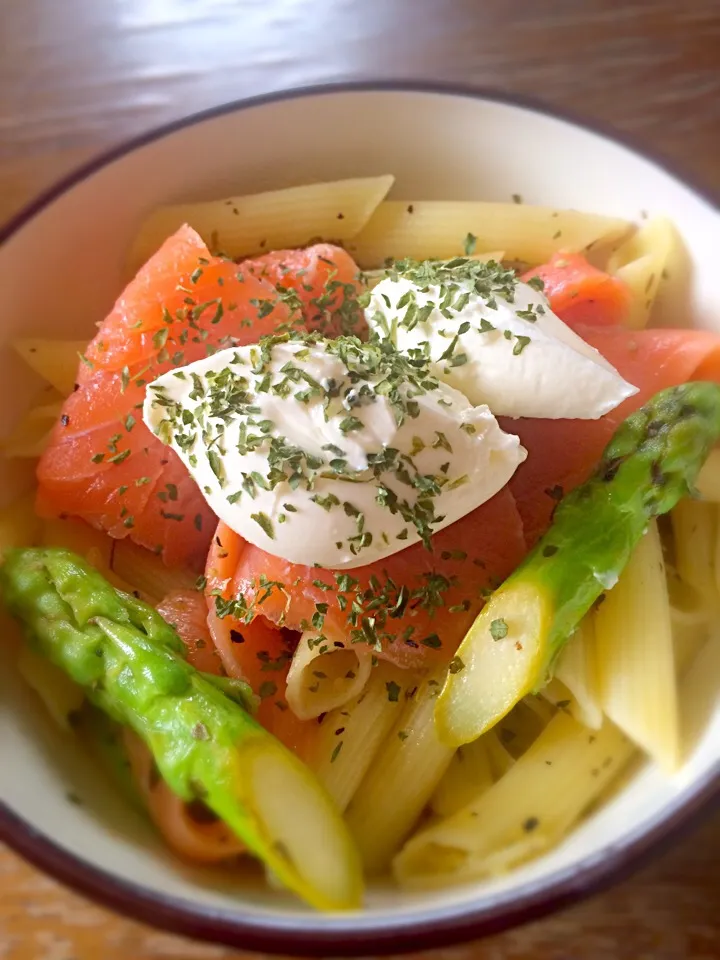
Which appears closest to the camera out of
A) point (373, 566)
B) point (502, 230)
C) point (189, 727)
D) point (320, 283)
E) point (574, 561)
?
point (189, 727)

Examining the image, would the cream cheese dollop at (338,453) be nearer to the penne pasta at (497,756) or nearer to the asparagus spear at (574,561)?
the asparagus spear at (574,561)

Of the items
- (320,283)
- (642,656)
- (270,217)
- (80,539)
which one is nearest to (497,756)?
(642,656)

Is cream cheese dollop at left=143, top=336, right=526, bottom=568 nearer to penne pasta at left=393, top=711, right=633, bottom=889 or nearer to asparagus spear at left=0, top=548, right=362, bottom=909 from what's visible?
asparagus spear at left=0, top=548, right=362, bottom=909

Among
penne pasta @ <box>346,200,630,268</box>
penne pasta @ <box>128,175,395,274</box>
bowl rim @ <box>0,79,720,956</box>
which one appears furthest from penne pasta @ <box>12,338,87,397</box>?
→ bowl rim @ <box>0,79,720,956</box>

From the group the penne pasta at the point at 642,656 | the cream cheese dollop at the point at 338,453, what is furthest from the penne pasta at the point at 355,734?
the penne pasta at the point at 642,656

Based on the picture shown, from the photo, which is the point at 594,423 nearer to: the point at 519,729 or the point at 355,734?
the point at 519,729

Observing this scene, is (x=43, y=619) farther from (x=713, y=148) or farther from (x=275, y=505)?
(x=713, y=148)

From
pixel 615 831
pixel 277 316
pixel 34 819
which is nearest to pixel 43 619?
pixel 34 819
